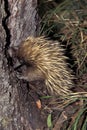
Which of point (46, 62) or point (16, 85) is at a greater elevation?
point (46, 62)

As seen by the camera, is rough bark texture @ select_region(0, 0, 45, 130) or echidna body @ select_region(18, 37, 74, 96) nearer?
rough bark texture @ select_region(0, 0, 45, 130)

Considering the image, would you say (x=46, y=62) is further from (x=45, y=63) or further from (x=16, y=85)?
(x=16, y=85)

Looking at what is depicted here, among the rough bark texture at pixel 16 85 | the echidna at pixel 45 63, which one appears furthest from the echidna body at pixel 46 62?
the rough bark texture at pixel 16 85

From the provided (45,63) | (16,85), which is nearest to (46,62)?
(45,63)

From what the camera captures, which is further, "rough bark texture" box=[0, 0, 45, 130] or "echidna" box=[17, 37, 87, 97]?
"echidna" box=[17, 37, 87, 97]

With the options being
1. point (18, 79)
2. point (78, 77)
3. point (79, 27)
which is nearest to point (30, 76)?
point (18, 79)

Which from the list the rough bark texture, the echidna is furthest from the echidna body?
the rough bark texture

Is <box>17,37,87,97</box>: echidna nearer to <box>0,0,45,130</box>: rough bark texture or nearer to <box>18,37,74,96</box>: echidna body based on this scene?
<box>18,37,74,96</box>: echidna body
